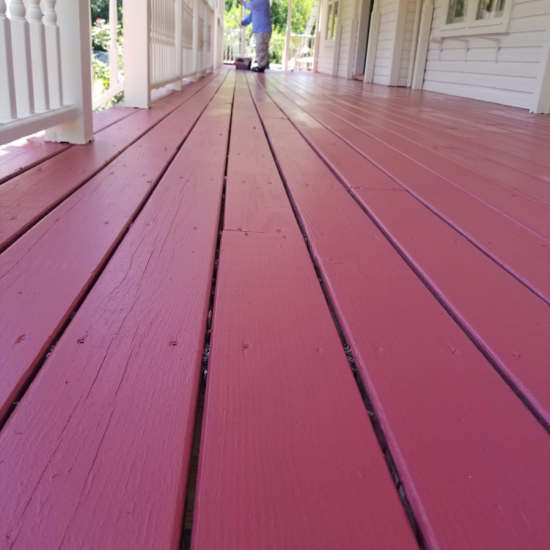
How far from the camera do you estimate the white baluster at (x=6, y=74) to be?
1.42m

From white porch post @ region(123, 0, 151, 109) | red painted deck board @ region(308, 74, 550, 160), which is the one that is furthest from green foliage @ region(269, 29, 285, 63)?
white porch post @ region(123, 0, 151, 109)

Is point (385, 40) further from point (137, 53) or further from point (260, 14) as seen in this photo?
point (137, 53)

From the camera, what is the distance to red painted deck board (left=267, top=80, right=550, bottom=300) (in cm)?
104

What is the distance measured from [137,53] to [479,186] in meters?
2.30

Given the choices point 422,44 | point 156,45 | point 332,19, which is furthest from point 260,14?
point 156,45

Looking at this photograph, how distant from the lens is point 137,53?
314 centimetres

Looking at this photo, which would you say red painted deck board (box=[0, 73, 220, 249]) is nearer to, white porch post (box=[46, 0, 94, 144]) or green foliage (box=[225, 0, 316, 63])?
white porch post (box=[46, 0, 94, 144])

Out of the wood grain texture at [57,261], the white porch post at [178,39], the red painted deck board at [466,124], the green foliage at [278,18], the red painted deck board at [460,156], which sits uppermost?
the green foliage at [278,18]

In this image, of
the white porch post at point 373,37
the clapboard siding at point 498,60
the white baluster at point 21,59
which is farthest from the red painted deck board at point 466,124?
the white porch post at point 373,37

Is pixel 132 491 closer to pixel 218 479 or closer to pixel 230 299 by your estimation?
pixel 218 479

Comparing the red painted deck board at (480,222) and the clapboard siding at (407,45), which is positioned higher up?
the clapboard siding at (407,45)

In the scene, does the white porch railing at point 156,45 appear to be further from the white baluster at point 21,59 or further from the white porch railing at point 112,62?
the white baluster at point 21,59

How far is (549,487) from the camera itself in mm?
504

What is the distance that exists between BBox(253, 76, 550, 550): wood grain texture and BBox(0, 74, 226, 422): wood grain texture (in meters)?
0.41
